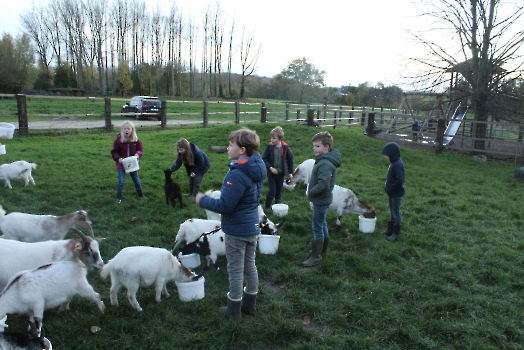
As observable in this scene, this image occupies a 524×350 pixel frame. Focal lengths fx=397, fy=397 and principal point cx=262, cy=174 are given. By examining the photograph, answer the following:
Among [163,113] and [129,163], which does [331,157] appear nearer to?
[129,163]

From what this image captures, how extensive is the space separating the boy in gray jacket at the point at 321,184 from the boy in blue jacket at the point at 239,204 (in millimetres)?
1450

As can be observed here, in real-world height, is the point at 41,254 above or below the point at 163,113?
below

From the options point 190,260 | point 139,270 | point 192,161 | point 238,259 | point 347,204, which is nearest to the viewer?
point 238,259

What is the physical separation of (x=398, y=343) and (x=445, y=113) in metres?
21.3

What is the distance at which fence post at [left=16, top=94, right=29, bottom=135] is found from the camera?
13341 millimetres

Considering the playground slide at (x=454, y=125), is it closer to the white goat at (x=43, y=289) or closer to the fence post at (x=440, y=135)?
the fence post at (x=440, y=135)

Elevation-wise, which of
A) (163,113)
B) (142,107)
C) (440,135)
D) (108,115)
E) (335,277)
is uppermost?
(142,107)

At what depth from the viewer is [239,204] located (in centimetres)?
367

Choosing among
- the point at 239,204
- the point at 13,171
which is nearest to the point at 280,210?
the point at 239,204

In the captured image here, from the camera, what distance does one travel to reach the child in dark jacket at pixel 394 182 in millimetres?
6184

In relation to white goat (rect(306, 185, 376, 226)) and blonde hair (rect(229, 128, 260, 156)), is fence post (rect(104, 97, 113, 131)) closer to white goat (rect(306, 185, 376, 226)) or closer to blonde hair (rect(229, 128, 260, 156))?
white goat (rect(306, 185, 376, 226))

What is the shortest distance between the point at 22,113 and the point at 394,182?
12635 mm

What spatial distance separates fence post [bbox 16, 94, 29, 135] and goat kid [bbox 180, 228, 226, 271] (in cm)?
1140

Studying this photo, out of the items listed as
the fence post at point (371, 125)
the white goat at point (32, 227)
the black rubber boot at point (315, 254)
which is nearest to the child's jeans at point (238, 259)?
the black rubber boot at point (315, 254)
